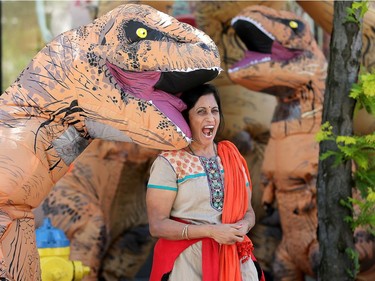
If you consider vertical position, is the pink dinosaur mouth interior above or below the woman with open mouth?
above

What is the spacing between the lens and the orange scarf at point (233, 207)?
2.52 meters

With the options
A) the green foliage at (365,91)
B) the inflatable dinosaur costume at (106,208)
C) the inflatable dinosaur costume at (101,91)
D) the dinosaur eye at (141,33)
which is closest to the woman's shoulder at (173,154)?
the inflatable dinosaur costume at (101,91)

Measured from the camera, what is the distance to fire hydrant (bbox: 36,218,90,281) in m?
2.86

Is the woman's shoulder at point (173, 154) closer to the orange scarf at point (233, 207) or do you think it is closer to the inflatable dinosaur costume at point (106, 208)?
the orange scarf at point (233, 207)

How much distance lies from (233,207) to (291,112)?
4.49ft

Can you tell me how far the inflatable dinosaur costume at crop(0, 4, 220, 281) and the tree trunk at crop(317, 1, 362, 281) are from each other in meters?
0.84

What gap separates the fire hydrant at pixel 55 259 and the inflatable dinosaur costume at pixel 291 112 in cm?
116

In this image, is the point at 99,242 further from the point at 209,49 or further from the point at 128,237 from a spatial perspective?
the point at 209,49

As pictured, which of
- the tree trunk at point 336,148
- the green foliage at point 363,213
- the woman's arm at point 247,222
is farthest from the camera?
the tree trunk at point 336,148

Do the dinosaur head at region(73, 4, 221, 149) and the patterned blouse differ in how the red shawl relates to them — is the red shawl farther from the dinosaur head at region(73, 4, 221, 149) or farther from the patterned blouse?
the dinosaur head at region(73, 4, 221, 149)

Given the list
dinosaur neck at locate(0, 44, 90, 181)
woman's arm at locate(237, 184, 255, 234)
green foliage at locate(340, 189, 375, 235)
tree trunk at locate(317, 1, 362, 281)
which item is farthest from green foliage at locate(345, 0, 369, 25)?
dinosaur neck at locate(0, 44, 90, 181)

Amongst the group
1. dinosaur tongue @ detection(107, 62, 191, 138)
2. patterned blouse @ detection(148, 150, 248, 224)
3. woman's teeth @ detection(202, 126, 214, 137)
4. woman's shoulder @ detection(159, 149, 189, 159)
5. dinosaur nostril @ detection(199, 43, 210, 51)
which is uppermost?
Result: dinosaur nostril @ detection(199, 43, 210, 51)

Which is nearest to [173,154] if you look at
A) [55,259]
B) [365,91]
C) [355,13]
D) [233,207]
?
[233,207]

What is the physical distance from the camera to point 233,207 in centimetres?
254
